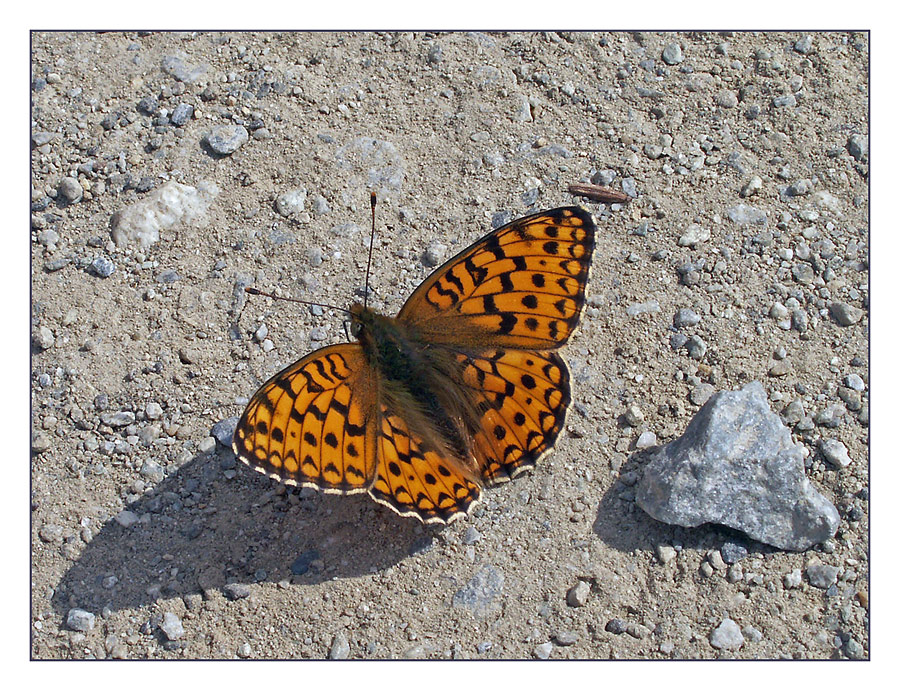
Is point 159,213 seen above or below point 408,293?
above

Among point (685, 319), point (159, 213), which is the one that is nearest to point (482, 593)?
point (685, 319)

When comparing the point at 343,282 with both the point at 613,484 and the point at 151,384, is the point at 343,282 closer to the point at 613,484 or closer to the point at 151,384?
the point at 151,384

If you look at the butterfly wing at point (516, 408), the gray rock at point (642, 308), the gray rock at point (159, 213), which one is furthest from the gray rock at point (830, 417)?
the gray rock at point (159, 213)

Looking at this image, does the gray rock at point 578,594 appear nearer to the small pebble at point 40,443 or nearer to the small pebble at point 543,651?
the small pebble at point 543,651

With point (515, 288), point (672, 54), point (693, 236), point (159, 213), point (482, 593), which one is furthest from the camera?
point (672, 54)

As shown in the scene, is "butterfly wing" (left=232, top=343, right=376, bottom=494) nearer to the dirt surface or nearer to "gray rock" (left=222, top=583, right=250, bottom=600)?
the dirt surface

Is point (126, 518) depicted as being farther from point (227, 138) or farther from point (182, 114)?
point (182, 114)

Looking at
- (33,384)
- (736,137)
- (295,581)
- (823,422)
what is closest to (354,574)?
(295,581)

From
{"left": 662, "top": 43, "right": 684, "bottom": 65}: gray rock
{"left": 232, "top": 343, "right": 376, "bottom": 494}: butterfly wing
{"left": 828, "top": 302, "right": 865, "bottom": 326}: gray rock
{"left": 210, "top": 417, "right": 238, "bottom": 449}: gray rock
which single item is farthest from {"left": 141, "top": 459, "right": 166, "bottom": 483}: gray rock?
{"left": 662, "top": 43, "right": 684, "bottom": 65}: gray rock
